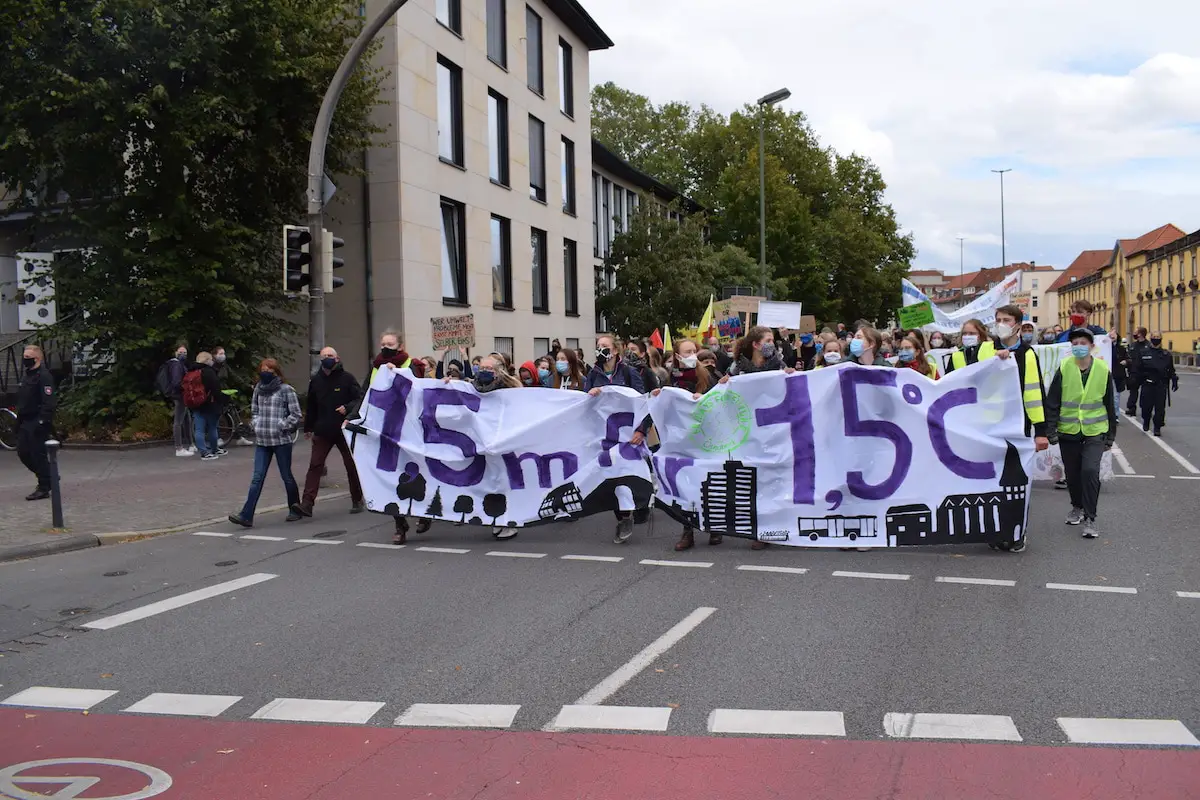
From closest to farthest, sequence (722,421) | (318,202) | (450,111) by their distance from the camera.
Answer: (722,421) → (318,202) → (450,111)

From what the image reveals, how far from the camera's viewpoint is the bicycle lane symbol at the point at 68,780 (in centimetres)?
397

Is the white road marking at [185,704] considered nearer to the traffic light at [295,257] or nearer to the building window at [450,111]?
the traffic light at [295,257]

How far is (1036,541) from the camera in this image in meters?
8.74

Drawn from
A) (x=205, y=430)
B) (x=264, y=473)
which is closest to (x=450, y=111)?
→ (x=205, y=430)

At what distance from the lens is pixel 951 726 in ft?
14.6

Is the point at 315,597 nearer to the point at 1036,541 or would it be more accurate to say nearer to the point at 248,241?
the point at 1036,541

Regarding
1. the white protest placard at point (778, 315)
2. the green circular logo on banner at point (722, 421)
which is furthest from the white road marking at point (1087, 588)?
the white protest placard at point (778, 315)

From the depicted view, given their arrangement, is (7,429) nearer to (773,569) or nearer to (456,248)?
(456,248)

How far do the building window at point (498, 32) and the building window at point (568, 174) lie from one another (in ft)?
16.2

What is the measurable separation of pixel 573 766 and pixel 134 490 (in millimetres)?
10590

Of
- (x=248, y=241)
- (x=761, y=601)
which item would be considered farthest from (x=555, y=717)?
(x=248, y=241)

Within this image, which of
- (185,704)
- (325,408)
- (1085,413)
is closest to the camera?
(185,704)

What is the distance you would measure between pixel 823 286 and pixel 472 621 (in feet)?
170

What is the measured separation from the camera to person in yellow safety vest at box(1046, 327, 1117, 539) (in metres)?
9.00
